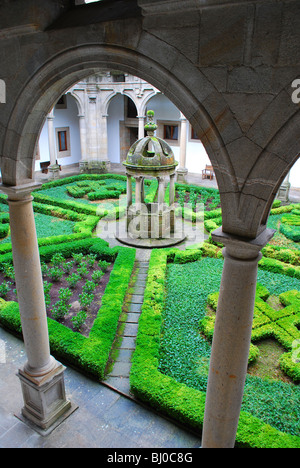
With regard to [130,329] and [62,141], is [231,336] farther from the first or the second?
[62,141]

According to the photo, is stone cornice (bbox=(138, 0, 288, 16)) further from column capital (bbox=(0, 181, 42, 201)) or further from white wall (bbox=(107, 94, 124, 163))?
white wall (bbox=(107, 94, 124, 163))

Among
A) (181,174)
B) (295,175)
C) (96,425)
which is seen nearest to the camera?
(96,425)

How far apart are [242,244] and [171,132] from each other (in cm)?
2071

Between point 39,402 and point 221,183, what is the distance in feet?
13.5

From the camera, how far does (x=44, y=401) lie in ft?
16.1

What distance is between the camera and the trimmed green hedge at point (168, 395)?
15.3ft

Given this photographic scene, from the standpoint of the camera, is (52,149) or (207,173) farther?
(207,173)

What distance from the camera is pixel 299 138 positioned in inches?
95.4

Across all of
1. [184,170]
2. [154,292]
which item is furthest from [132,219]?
[184,170]

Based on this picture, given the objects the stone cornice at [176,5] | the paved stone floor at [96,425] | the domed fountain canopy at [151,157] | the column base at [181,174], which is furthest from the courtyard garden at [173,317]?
the column base at [181,174]

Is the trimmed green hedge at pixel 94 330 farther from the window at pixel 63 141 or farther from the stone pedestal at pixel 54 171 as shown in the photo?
the window at pixel 63 141

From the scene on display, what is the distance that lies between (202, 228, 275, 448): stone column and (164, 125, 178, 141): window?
66.5ft

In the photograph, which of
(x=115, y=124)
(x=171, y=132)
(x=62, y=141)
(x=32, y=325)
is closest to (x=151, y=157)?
(x=32, y=325)

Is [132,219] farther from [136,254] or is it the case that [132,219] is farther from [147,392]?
[147,392]
